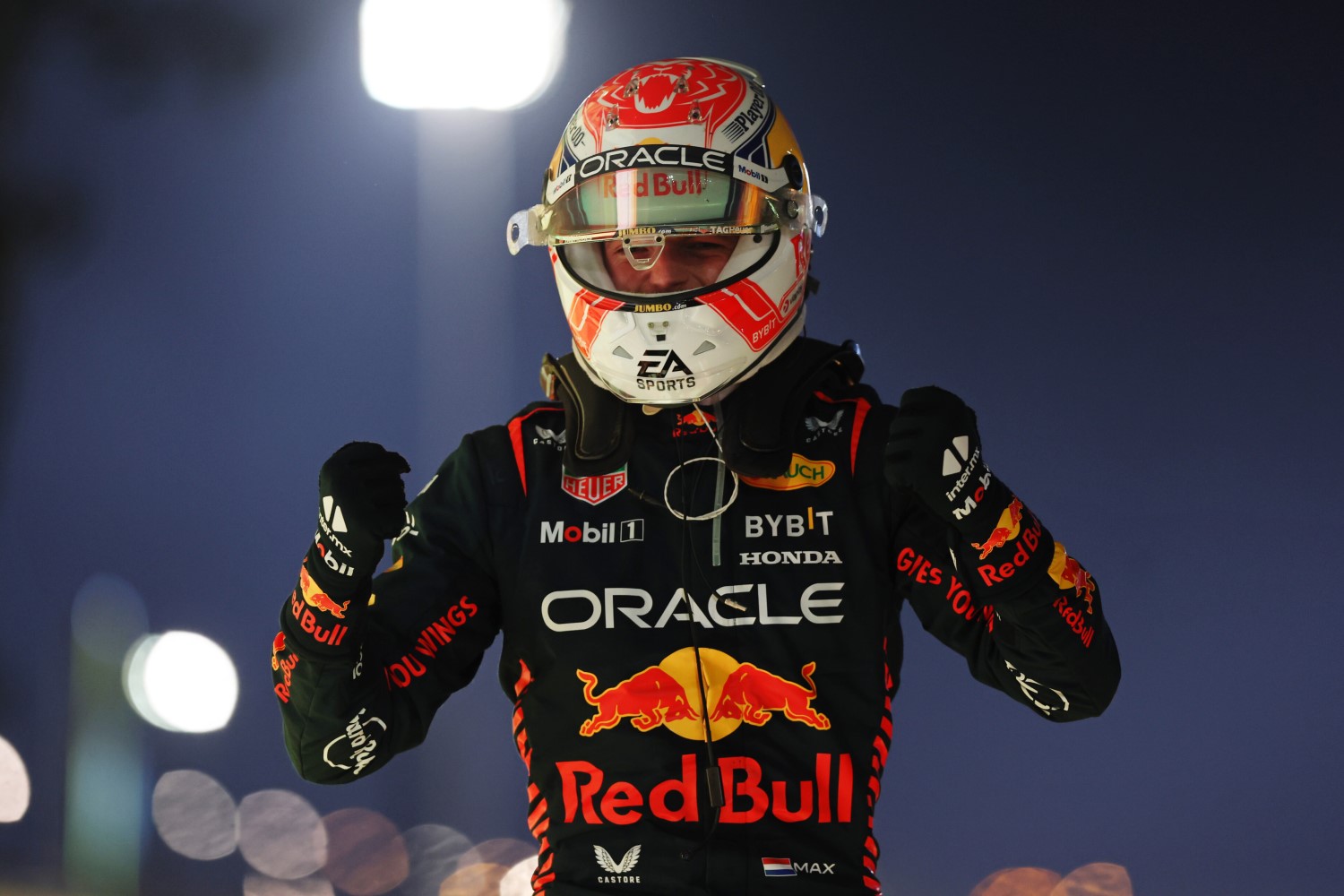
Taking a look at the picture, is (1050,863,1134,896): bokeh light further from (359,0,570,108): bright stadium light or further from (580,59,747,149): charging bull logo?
(359,0,570,108): bright stadium light

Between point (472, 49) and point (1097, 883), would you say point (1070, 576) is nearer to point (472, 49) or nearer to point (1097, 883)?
point (1097, 883)

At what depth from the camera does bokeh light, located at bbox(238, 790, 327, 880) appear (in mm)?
2566

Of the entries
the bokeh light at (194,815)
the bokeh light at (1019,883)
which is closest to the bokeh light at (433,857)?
the bokeh light at (194,815)

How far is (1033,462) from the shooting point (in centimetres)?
243

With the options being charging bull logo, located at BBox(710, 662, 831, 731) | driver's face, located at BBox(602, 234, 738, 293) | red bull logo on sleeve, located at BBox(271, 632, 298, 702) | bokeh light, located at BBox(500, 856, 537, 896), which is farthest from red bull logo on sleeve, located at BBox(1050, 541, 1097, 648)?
bokeh light, located at BBox(500, 856, 537, 896)

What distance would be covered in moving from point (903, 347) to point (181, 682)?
147cm

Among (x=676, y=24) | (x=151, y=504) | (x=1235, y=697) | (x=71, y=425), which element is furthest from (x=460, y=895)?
(x=676, y=24)

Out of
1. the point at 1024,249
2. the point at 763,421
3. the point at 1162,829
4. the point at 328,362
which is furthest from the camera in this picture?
the point at 328,362

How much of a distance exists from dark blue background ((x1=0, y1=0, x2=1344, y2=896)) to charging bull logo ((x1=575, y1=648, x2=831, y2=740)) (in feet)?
3.32

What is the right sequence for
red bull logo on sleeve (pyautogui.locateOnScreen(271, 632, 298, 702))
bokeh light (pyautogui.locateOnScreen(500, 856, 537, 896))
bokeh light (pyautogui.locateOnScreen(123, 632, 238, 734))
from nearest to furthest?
red bull logo on sleeve (pyautogui.locateOnScreen(271, 632, 298, 702))
bokeh light (pyautogui.locateOnScreen(500, 856, 537, 896))
bokeh light (pyautogui.locateOnScreen(123, 632, 238, 734))

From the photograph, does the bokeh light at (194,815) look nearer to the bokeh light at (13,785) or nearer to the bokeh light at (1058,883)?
the bokeh light at (13,785)

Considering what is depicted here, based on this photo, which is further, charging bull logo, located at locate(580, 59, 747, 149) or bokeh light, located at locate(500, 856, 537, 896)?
bokeh light, located at locate(500, 856, 537, 896)

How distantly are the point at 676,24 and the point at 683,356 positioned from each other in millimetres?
1254

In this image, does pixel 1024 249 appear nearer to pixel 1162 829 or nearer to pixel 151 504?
pixel 1162 829
